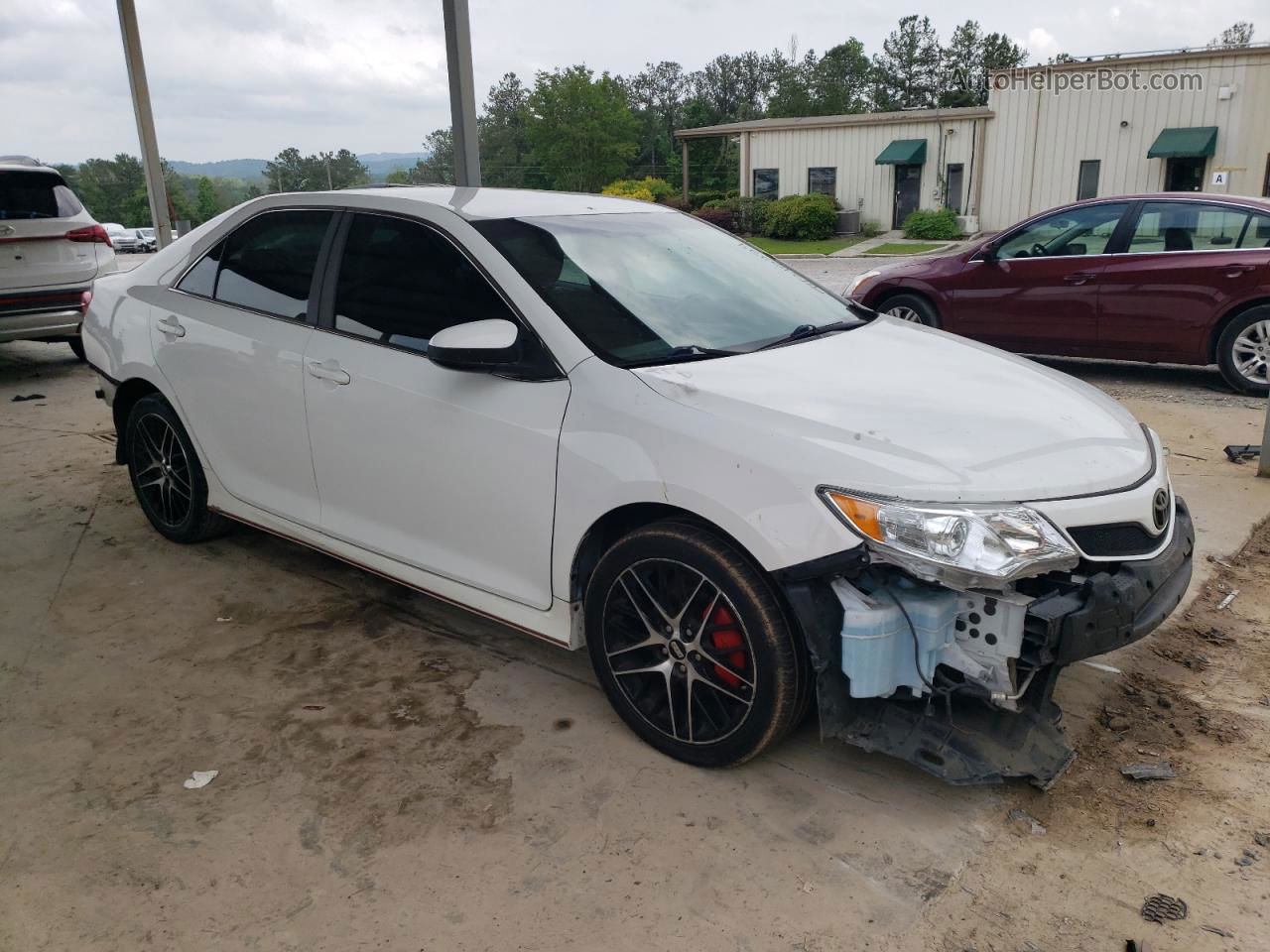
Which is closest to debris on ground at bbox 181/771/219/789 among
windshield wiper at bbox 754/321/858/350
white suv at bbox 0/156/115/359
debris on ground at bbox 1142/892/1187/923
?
A: windshield wiper at bbox 754/321/858/350

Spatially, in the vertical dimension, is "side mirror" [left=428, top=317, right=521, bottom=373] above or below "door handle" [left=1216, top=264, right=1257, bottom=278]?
above

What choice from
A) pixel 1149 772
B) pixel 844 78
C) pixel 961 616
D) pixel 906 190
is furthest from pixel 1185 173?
pixel 844 78

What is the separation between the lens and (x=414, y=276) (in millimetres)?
3574

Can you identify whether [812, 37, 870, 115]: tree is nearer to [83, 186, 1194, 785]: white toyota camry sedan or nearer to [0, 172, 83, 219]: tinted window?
[0, 172, 83, 219]: tinted window

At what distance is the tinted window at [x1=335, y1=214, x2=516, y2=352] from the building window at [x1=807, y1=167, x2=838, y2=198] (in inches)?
1255

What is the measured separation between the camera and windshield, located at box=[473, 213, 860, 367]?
3240mm

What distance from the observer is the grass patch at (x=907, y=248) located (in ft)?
86.8

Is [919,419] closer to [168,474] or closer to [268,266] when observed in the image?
[268,266]

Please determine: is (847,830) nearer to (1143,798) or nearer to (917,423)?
(1143,798)

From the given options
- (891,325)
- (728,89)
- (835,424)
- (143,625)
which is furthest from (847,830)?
(728,89)

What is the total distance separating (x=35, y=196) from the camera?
886 centimetres

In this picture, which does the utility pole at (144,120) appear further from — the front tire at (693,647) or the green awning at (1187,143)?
the green awning at (1187,143)

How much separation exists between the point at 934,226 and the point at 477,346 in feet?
96.6

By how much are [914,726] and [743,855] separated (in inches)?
23.2
